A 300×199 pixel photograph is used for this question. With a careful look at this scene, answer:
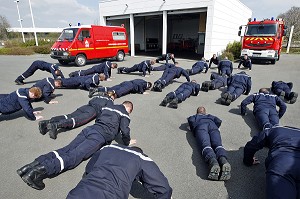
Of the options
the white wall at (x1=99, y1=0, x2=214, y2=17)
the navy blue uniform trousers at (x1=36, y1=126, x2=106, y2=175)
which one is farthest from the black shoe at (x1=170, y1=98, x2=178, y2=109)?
the white wall at (x1=99, y1=0, x2=214, y2=17)

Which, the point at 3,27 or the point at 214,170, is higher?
the point at 3,27

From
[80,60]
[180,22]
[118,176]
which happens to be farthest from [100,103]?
[180,22]

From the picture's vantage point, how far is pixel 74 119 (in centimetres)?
450

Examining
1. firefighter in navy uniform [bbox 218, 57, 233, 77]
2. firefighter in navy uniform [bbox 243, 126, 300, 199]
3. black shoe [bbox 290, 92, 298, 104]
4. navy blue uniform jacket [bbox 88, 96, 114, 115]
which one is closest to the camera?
firefighter in navy uniform [bbox 243, 126, 300, 199]

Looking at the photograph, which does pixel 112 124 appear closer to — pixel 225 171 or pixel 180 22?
pixel 225 171

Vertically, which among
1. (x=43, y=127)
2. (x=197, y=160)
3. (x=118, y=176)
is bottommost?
(x=197, y=160)

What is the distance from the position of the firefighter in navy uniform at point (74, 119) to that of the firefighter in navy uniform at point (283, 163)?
348cm

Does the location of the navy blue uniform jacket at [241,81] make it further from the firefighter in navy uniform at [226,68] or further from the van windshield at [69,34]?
the van windshield at [69,34]

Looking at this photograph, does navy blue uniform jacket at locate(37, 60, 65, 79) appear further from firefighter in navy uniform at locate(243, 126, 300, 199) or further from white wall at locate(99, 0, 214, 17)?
white wall at locate(99, 0, 214, 17)

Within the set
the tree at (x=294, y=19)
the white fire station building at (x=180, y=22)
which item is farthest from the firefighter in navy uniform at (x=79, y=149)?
the tree at (x=294, y=19)

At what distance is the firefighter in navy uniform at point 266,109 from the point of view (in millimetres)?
4568

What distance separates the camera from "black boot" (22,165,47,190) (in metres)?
2.76

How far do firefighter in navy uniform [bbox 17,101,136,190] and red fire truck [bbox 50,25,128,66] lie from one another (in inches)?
398

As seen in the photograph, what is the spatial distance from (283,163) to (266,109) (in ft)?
8.98
